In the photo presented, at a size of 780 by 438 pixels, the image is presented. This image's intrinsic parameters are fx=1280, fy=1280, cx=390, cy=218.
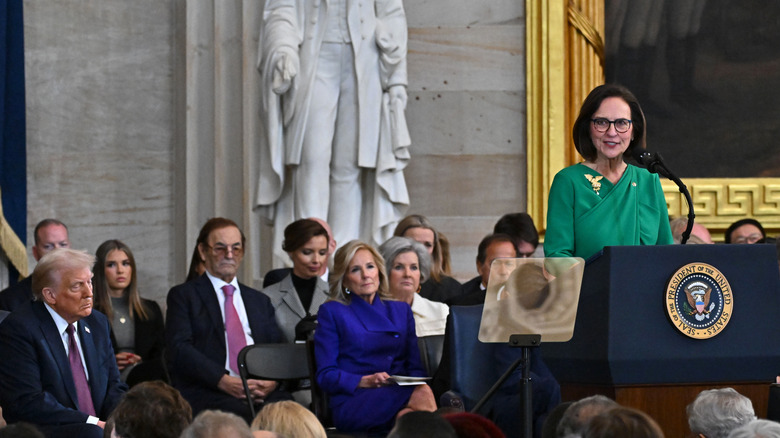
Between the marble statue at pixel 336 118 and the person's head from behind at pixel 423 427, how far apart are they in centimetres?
580

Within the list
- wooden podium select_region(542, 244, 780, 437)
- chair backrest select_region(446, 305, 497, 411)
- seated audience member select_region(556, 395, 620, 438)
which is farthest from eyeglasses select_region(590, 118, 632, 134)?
chair backrest select_region(446, 305, 497, 411)

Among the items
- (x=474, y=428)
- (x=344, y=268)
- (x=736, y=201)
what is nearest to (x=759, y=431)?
(x=474, y=428)

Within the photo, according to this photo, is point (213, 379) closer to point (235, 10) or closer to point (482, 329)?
point (482, 329)

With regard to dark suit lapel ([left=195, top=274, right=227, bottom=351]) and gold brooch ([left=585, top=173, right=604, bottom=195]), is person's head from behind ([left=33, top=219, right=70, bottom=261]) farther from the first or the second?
gold brooch ([left=585, top=173, right=604, bottom=195])

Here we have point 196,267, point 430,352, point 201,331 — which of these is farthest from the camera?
point 196,267

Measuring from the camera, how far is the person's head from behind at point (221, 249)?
7.29 m

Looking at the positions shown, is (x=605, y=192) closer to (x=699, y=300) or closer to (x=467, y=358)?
(x=699, y=300)

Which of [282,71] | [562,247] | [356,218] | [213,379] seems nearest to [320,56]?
[282,71]

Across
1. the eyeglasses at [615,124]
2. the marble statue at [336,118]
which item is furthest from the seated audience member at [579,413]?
the marble statue at [336,118]

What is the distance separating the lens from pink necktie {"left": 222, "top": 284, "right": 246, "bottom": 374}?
7.08 m

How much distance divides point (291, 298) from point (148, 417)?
11.5 ft

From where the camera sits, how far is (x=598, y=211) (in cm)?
424

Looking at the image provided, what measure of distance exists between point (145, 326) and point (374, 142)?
6.72ft

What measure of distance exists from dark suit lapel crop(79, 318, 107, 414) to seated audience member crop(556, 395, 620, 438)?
128 inches
